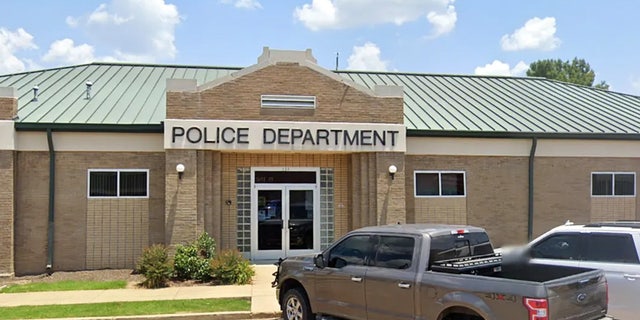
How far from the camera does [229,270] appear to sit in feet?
41.9

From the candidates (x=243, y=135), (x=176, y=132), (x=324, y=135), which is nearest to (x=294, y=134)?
(x=324, y=135)

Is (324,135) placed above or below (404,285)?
above

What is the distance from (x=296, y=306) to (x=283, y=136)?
22.4 feet

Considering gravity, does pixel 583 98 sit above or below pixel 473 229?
above

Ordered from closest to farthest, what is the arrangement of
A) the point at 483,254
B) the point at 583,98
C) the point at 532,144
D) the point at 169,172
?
the point at 483,254
the point at 169,172
the point at 532,144
the point at 583,98

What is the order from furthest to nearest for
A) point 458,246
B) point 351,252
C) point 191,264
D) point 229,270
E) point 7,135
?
1. point 7,135
2. point 191,264
3. point 229,270
4. point 351,252
5. point 458,246

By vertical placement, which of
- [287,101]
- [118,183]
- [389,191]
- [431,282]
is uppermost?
[287,101]

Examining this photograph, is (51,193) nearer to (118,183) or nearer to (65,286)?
(118,183)

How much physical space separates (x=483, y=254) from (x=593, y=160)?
11815 mm

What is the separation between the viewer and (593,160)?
56.1ft

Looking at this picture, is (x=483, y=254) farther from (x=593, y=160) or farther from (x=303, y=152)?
(x=593, y=160)

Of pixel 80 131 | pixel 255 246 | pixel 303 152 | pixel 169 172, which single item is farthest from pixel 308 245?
pixel 80 131

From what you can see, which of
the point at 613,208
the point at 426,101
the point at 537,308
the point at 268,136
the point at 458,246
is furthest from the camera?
the point at 426,101

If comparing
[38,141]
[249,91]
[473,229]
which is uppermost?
[249,91]
